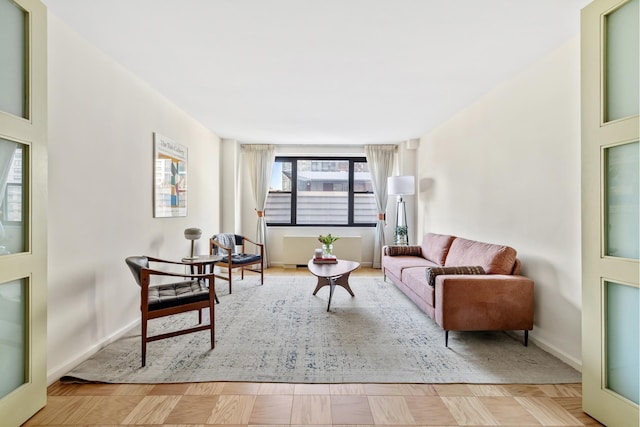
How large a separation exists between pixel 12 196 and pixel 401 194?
15.8 feet

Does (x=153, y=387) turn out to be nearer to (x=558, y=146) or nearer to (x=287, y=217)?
(x=558, y=146)

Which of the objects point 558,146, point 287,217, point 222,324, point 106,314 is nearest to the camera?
point 558,146

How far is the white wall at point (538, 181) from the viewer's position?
2379 mm

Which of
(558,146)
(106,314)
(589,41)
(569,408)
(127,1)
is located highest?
(127,1)

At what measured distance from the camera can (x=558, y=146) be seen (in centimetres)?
251

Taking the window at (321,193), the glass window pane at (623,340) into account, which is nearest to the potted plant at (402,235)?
the window at (321,193)

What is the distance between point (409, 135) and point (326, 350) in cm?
414

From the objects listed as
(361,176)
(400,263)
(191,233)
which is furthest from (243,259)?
(361,176)

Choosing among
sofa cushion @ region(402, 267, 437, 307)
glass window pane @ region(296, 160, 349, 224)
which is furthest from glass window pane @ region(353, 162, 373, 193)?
sofa cushion @ region(402, 267, 437, 307)

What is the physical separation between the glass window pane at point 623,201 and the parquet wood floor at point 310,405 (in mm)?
1018

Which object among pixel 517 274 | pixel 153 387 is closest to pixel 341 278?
pixel 517 274

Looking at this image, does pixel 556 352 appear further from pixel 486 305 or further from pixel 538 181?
pixel 538 181

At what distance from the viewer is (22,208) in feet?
5.79

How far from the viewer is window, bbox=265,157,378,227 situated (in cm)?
653
